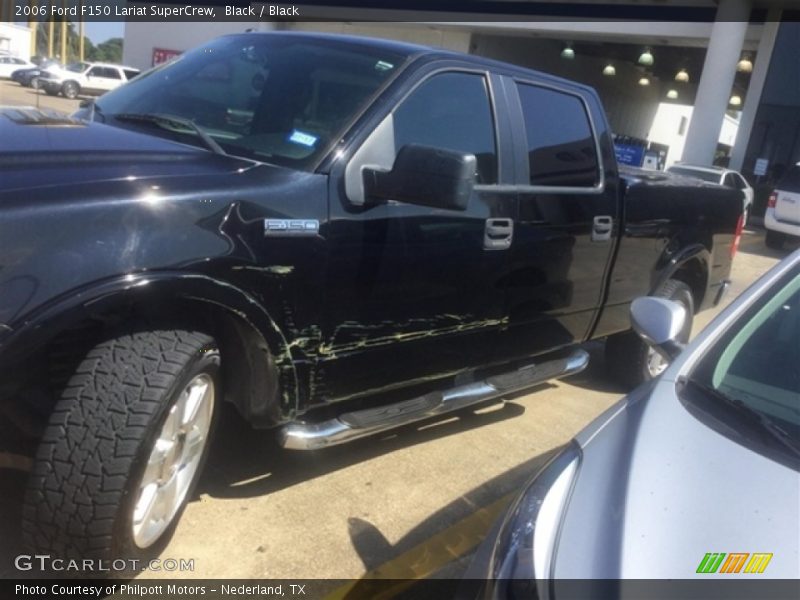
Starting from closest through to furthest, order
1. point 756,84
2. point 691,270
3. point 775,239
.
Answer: point 691,270, point 775,239, point 756,84

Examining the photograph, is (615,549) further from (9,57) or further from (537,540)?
(9,57)

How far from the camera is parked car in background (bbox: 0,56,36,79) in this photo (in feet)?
113

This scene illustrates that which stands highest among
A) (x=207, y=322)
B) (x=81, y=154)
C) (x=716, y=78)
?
(x=716, y=78)

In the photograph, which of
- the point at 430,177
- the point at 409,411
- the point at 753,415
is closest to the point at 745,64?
the point at 409,411

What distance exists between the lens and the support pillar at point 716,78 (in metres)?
19.9

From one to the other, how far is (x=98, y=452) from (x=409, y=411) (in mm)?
1484

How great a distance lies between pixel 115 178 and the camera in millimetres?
2529

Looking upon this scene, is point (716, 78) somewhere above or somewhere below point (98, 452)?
above

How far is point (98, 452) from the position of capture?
2391 mm

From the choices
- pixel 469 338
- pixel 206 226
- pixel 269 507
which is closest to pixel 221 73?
pixel 206 226

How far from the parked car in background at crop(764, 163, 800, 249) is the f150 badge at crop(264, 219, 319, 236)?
13572 millimetres

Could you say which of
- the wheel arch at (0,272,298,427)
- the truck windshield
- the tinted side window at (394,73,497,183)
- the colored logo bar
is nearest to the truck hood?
the truck windshield

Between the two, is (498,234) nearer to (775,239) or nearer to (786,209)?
(786,209)

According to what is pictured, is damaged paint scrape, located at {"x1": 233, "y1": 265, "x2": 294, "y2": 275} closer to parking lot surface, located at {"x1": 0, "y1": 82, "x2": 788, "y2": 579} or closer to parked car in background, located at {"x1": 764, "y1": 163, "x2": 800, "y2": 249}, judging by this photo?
parking lot surface, located at {"x1": 0, "y1": 82, "x2": 788, "y2": 579}
